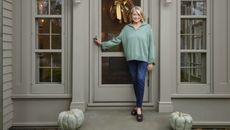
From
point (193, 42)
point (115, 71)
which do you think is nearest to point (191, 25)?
point (193, 42)

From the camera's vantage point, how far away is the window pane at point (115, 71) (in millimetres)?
6160

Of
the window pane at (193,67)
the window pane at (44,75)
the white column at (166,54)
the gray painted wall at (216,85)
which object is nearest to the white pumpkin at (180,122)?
the white column at (166,54)

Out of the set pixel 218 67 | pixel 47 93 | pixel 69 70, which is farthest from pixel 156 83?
pixel 47 93

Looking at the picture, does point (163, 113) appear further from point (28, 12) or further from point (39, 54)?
point (28, 12)

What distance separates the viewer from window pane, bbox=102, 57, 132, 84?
6160 mm

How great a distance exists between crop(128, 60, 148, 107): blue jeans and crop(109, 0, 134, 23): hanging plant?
31.7 inches

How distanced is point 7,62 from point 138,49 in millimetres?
2185

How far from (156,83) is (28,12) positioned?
254cm

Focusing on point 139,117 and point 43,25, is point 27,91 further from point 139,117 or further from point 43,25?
point 139,117

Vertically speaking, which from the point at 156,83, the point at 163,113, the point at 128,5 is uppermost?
the point at 128,5

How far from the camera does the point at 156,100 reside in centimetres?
612

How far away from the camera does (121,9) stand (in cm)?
611

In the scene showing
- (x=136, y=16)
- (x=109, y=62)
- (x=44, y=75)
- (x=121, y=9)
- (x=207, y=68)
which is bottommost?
(x=44, y=75)

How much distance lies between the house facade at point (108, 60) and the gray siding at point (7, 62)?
52 millimetres
